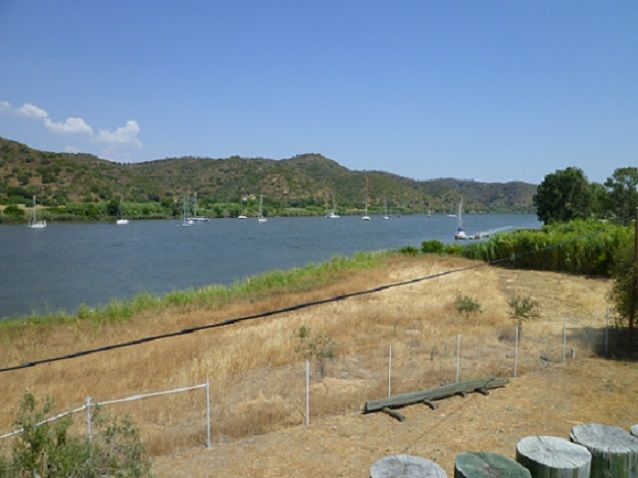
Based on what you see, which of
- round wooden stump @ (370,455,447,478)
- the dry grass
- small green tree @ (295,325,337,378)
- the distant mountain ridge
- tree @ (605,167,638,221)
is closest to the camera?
round wooden stump @ (370,455,447,478)

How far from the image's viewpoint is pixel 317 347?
14.5 m

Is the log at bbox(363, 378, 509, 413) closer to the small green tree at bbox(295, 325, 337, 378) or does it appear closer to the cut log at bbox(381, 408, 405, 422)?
the cut log at bbox(381, 408, 405, 422)

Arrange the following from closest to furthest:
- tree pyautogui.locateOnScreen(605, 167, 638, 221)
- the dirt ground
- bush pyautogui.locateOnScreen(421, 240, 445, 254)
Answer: the dirt ground
bush pyautogui.locateOnScreen(421, 240, 445, 254)
tree pyautogui.locateOnScreen(605, 167, 638, 221)

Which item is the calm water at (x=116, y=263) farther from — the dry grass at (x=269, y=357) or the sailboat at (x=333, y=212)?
the sailboat at (x=333, y=212)

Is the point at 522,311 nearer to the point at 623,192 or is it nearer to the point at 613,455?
the point at 613,455

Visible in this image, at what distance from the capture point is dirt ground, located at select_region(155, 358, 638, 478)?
7.34 metres

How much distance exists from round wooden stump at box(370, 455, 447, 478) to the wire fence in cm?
407

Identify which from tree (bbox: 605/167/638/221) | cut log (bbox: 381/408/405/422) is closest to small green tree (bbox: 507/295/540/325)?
cut log (bbox: 381/408/405/422)

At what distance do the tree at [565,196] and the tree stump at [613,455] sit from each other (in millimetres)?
66210

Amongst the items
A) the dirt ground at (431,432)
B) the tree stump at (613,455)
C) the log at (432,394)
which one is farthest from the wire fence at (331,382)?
the tree stump at (613,455)

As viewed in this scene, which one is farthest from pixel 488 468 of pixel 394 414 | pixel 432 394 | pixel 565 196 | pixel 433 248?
pixel 565 196

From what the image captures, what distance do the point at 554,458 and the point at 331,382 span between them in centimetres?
791

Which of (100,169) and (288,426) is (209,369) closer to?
(288,426)

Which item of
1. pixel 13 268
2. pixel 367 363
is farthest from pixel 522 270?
pixel 13 268
